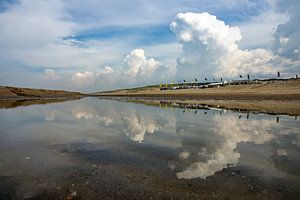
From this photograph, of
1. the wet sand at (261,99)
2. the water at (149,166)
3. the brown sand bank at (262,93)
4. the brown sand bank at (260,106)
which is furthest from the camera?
the brown sand bank at (262,93)

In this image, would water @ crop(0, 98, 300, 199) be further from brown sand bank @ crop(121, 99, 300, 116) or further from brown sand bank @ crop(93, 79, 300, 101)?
brown sand bank @ crop(93, 79, 300, 101)

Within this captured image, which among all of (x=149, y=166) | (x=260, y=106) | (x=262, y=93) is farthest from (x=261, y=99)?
(x=149, y=166)

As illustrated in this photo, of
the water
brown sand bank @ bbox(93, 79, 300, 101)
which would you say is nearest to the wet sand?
brown sand bank @ bbox(93, 79, 300, 101)

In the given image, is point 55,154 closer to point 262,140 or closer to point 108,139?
point 108,139

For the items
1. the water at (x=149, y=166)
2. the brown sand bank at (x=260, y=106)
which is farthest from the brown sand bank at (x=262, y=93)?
the water at (x=149, y=166)

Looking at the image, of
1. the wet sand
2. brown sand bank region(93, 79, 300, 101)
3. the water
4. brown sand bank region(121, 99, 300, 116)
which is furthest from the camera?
brown sand bank region(93, 79, 300, 101)

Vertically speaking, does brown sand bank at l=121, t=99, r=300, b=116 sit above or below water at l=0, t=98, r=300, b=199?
below

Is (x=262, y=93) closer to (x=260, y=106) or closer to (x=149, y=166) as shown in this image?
(x=260, y=106)

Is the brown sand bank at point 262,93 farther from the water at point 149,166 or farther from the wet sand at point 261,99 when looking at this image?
the water at point 149,166

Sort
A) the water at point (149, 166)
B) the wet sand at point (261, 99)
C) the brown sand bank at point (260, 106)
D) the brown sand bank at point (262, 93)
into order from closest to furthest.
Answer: the water at point (149, 166)
the brown sand bank at point (260, 106)
the wet sand at point (261, 99)
the brown sand bank at point (262, 93)

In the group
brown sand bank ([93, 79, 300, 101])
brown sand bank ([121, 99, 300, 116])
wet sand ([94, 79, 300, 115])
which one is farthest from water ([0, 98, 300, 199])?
brown sand bank ([93, 79, 300, 101])

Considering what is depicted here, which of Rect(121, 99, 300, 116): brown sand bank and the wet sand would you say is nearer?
Rect(121, 99, 300, 116): brown sand bank

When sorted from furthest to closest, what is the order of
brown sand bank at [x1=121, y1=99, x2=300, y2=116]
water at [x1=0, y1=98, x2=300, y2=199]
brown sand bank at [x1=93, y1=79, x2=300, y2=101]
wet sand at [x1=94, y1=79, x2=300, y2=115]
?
brown sand bank at [x1=93, y1=79, x2=300, y2=101] < wet sand at [x1=94, y1=79, x2=300, y2=115] < brown sand bank at [x1=121, y1=99, x2=300, y2=116] < water at [x1=0, y1=98, x2=300, y2=199]

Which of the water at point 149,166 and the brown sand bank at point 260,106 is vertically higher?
the water at point 149,166
